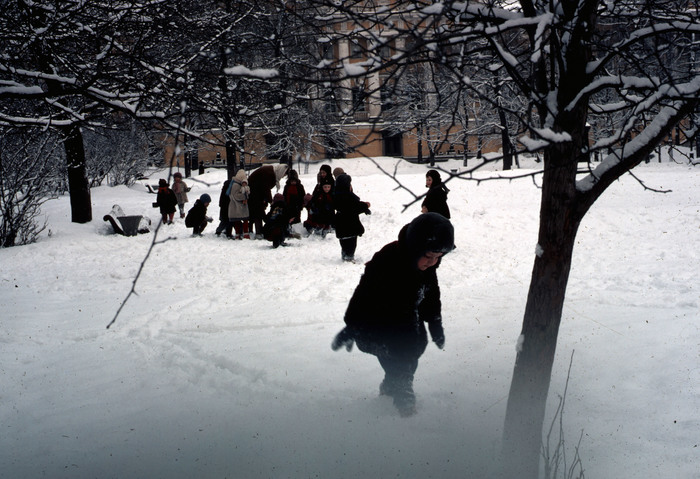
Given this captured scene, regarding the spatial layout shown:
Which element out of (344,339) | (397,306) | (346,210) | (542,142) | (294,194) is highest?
(542,142)

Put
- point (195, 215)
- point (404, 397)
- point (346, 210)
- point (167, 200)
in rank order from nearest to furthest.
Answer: point (404, 397)
point (346, 210)
point (195, 215)
point (167, 200)

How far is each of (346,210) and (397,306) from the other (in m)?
5.74

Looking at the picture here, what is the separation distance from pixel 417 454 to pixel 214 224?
13.2 metres

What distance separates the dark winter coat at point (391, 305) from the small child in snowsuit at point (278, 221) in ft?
24.7

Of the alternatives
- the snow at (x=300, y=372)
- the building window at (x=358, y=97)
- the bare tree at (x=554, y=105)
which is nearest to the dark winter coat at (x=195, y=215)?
the snow at (x=300, y=372)

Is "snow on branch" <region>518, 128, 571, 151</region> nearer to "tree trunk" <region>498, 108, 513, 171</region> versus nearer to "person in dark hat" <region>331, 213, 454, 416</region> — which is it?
"tree trunk" <region>498, 108, 513, 171</region>

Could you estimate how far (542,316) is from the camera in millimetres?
3506

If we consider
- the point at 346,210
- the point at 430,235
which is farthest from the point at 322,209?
the point at 430,235

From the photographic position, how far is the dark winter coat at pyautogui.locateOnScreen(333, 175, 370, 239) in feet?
31.9

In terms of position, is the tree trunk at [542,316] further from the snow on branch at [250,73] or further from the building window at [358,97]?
the snow on branch at [250,73]

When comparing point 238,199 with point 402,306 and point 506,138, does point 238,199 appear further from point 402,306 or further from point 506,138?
point 506,138

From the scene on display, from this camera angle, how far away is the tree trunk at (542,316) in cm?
333

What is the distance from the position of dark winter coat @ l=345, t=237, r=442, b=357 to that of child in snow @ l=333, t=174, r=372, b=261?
5550 mm

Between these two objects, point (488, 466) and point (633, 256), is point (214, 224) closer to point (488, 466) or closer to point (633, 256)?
point (633, 256)
